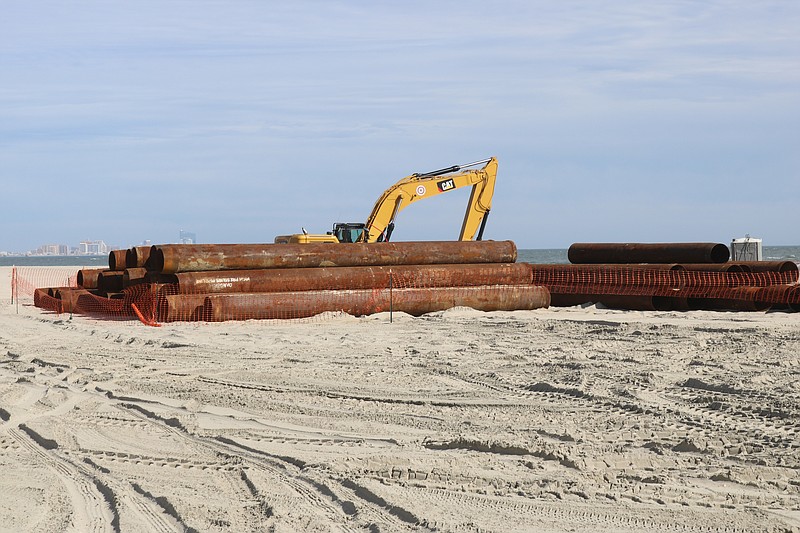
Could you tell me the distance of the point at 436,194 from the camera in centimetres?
2814

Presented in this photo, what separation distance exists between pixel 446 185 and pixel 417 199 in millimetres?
986

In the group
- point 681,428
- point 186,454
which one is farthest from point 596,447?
point 186,454

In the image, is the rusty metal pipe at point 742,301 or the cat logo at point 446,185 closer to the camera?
the rusty metal pipe at point 742,301

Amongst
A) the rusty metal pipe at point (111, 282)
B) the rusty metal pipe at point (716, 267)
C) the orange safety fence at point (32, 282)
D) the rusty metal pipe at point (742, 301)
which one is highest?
the rusty metal pipe at point (716, 267)

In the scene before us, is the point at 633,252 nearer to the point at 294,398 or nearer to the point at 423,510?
the point at 294,398

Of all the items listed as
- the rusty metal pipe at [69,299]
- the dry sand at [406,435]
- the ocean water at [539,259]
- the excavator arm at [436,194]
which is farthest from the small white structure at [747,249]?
the ocean water at [539,259]

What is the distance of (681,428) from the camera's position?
7.45 metres

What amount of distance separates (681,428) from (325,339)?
793cm

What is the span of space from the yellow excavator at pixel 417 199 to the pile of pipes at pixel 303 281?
6.36 m

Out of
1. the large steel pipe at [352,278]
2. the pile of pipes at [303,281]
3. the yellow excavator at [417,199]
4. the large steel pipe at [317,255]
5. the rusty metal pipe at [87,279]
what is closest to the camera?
the pile of pipes at [303,281]

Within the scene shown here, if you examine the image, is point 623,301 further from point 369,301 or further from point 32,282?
point 32,282

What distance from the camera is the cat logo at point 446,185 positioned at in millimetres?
28156

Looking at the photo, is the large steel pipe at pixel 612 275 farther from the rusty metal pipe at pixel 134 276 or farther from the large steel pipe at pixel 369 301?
the rusty metal pipe at pixel 134 276

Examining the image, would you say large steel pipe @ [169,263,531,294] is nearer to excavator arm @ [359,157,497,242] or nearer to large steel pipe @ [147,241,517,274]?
large steel pipe @ [147,241,517,274]
